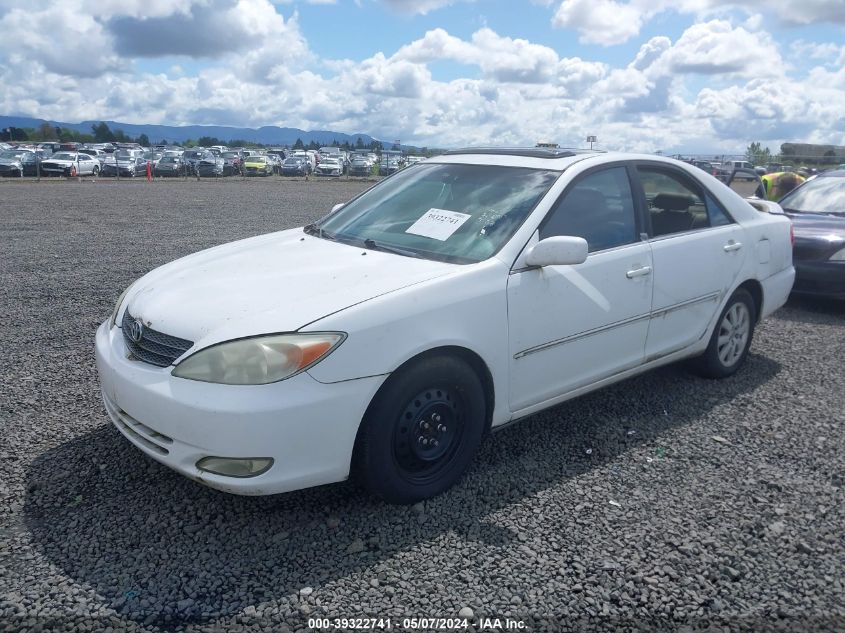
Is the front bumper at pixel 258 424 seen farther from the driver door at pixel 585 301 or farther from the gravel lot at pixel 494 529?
the driver door at pixel 585 301

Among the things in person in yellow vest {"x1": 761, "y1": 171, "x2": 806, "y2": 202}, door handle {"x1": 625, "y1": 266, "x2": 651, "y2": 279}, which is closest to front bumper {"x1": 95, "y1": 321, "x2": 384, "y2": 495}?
door handle {"x1": 625, "y1": 266, "x2": 651, "y2": 279}

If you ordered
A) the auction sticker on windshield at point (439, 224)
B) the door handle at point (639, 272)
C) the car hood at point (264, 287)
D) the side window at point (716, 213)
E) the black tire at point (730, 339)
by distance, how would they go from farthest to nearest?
the black tire at point (730, 339) < the side window at point (716, 213) < the door handle at point (639, 272) < the auction sticker on windshield at point (439, 224) < the car hood at point (264, 287)

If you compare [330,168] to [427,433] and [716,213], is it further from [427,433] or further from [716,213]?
[427,433]

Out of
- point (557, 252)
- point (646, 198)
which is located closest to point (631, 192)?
point (646, 198)

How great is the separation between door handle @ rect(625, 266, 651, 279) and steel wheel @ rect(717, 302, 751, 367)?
1.12 meters

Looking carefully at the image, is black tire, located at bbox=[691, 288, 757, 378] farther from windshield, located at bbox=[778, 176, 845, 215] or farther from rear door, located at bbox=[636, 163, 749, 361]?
windshield, located at bbox=[778, 176, 845, 215]

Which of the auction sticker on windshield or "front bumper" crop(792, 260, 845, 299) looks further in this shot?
"front bumper" crop(792, 260, 845, 299)

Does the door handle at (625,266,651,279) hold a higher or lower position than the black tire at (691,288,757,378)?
higher

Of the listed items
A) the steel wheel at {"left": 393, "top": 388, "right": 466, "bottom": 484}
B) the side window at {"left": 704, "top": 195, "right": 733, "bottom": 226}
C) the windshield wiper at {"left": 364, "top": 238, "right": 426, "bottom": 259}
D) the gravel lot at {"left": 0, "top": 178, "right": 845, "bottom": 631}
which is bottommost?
the gravel lot at {"left": 0, "top": 178, "right": 845, "bottom": 631}

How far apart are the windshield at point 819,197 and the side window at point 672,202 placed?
14.8ft

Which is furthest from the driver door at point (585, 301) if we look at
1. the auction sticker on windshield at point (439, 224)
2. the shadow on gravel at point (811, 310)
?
the shadow on gravel at point (811, 310)

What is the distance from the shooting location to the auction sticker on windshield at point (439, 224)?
3.68 metres

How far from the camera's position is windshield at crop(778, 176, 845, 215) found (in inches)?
327

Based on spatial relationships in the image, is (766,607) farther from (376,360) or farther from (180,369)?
(180,369)
